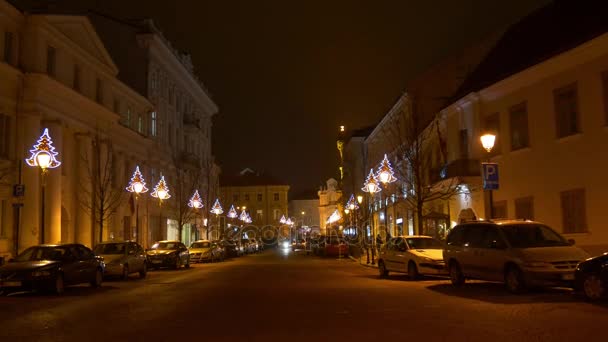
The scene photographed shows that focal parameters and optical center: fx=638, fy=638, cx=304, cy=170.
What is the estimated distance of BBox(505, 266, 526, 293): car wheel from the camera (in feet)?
50.3

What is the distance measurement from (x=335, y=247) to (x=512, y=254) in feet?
107

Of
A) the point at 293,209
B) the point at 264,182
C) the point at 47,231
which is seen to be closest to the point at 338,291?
the point at 47,231

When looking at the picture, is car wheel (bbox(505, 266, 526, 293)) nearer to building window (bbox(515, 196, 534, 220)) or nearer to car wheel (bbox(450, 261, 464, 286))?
car wheel (bbox(450, 261, 464, 286))

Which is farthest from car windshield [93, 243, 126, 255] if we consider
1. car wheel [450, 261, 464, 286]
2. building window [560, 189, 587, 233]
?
building window [560, 189, 587, 233]

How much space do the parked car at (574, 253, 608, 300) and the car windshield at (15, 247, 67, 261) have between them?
48.0 feet

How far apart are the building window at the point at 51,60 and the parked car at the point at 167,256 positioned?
1079cm

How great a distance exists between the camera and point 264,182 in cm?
12612

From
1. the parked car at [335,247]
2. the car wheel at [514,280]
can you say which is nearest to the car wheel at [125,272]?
the car wheel at [514,280]

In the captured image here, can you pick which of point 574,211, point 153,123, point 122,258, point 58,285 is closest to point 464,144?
point 574,211

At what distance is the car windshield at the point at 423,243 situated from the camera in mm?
22828

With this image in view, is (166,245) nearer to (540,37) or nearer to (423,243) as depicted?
(423,243)

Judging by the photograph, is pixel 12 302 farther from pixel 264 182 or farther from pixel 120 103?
pixel 264 182

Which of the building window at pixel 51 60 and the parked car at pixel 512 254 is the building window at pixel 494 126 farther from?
the building window at pixel 51 60

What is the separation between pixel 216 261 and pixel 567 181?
27.3 meters
